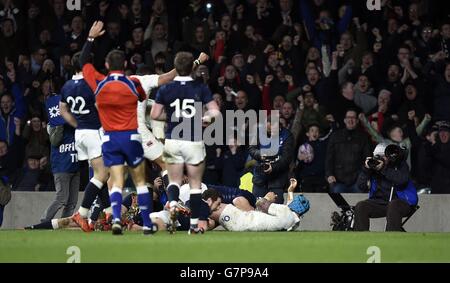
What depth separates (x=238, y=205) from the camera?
21109mm

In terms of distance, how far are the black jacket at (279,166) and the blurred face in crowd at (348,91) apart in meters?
3.34

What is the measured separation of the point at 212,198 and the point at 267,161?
8.67 feet

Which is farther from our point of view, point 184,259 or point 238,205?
point 238,205

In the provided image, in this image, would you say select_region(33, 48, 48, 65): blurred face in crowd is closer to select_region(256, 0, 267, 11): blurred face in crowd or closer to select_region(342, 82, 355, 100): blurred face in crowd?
select_region(256, 0, 267, 11): blurred face in crowd

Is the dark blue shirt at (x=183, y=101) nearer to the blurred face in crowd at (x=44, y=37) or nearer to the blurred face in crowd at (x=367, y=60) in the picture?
the blurred face in crowd at (x=367, y=60)

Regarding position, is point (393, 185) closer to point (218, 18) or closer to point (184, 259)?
point (184, 259)

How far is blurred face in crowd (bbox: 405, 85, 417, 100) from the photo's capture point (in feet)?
84.1

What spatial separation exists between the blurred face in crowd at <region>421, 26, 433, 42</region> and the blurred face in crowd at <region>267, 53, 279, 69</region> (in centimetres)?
289

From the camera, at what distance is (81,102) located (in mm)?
19406

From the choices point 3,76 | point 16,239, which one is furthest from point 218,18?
point 16,239

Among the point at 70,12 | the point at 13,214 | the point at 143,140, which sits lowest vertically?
the point at 13,214

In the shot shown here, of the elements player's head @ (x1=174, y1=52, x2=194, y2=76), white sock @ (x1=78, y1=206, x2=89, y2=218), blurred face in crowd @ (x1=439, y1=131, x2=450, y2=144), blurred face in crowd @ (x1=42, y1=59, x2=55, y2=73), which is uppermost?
player's head @ (x1=174, y1=52, x2=194, y2=76)

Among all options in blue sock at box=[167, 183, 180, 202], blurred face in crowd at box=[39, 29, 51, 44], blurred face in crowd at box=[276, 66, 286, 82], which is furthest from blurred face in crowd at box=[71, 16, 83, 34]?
blue sock at box=[167, 183, 180, 202]
